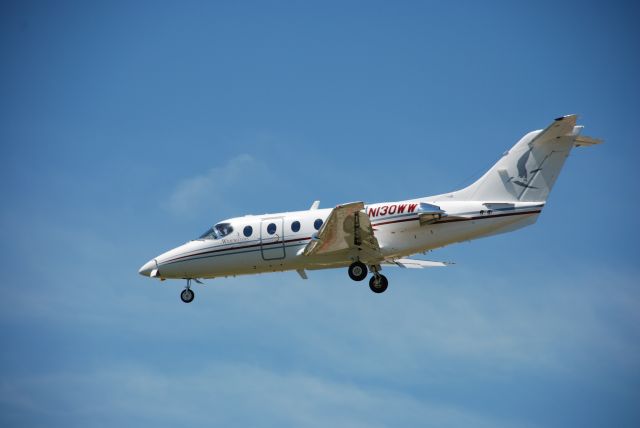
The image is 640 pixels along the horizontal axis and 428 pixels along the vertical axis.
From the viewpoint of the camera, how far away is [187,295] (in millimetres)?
39656

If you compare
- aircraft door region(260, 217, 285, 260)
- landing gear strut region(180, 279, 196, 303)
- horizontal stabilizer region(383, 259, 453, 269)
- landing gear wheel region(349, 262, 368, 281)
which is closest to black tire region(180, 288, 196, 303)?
landing gear strut region(180, 279, 196, 303)

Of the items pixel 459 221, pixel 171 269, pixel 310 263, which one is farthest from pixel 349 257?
pixel 171 269

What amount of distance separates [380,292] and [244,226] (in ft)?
20.2

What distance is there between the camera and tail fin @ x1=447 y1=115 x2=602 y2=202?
116ft

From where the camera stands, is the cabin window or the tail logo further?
the cabin window

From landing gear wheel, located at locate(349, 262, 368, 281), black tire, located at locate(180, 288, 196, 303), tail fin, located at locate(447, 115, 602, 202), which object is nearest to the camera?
tail fin, located at locate(447, 115, 602, 202)

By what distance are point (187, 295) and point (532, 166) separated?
49.9 feet

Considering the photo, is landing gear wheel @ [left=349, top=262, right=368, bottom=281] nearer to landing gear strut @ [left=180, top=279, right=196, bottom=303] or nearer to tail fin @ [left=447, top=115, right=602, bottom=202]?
tail fin @ [left=447, top=115, right=602, bottom=202]

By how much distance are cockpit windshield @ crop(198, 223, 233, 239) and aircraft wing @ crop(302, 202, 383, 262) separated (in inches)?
146

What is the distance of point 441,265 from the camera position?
136ft

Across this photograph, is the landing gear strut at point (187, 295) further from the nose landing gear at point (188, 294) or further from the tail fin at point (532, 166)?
the tail fin at point (532, 166)

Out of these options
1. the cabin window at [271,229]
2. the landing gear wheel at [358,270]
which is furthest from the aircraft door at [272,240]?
the landing gear wheel at [358,270]

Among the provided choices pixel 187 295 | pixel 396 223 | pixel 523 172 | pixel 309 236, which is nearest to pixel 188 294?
pixel 187 295

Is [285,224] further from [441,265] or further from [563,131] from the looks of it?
[563,131]
